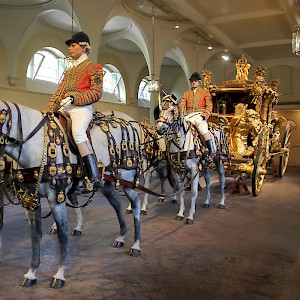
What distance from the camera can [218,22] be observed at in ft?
41.6

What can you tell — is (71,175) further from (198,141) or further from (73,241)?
(198,141)

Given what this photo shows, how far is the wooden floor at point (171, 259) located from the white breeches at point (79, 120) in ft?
4.55

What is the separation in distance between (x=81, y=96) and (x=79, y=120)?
227 millimetres

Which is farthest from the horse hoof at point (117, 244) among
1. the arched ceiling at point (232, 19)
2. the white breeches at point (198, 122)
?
the arched ceiling at point (232, 19)

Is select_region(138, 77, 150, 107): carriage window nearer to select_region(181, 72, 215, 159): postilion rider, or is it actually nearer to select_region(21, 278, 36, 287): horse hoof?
select_region(181, 72, 215, 159): postilion rider

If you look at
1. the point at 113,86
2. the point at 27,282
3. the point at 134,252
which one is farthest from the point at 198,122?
the point at 113,86

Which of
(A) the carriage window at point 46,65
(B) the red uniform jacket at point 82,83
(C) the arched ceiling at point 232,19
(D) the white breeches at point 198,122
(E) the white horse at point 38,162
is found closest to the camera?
(E) the white horse at point 38,162

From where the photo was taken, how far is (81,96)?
10.8ft

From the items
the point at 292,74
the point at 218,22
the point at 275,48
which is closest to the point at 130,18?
the point at 218,22

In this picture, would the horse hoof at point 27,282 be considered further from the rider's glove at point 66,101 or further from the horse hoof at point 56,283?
the rider's glove at point 66,101

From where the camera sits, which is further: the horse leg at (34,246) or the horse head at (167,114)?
the horse head at (167,114)

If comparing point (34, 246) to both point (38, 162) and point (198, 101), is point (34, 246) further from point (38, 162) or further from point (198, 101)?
point (198, 101)

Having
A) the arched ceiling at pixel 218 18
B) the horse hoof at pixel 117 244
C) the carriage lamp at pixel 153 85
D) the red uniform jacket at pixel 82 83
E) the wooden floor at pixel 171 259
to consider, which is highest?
the arched ceiling at pixel 218 18

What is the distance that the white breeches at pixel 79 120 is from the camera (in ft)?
10.5
